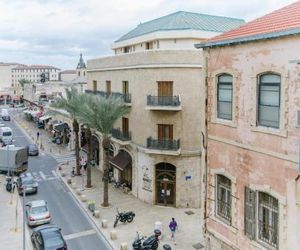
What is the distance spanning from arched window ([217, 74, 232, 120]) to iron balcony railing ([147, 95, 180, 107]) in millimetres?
12826

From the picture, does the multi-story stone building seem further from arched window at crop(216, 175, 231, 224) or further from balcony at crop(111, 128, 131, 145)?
arched window at crop(216, 175, 231, 224)

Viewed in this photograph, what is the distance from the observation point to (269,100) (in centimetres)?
1413

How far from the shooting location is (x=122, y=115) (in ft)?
113

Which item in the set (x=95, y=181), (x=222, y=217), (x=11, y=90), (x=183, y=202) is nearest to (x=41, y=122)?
(x=95, y=181)

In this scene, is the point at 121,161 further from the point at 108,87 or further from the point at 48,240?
the point at 48,240

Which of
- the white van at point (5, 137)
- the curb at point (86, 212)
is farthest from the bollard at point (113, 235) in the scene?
the white van at point (5, 137)

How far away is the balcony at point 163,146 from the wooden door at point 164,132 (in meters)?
0.48

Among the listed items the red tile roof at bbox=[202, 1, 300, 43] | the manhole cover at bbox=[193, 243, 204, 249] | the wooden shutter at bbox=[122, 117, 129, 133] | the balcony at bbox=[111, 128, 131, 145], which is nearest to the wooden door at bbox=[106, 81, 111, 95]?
the wooden shutter at bbox=[122, 117, 129, 133]

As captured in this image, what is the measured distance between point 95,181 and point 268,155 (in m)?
27.5

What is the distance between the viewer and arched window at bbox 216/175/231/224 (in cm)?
1695

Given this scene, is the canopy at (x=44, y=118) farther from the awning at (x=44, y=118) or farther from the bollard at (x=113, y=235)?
the bollard at (x=113, y=235)

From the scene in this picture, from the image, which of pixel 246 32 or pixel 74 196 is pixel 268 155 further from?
pixel 74 196

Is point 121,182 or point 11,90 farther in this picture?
point 11,90

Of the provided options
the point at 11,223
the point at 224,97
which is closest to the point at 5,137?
the point at 11,223
